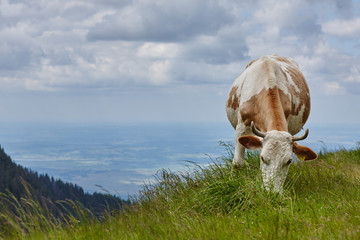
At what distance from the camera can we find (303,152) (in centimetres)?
748

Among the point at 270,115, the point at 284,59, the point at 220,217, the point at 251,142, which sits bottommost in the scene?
Answer: the point at 220,217

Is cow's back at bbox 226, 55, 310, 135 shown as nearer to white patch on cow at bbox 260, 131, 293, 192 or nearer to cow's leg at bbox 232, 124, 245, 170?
cow's leg at bbox 232, 124, 245, 170

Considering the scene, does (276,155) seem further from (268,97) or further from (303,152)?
(268,97)

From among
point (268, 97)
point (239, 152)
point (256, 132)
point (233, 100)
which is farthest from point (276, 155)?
point (233, 100)

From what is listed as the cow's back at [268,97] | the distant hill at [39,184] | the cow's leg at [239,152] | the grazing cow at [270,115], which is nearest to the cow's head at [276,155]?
the grazing cow at [270,115]

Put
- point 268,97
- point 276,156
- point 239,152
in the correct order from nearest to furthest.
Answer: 1. point 276,156
2. point 268,97
3. point 239,152

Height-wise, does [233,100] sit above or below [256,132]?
above

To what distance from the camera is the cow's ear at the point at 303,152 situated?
7.39m

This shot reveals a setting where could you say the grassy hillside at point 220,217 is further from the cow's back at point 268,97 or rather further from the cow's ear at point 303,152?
the cow's back at point 268,97

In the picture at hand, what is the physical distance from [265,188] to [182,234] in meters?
2.34

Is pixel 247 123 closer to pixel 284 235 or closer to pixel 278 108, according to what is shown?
pixel 278 108

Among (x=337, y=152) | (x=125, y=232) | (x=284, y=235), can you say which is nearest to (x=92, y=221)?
(x=125, y=232)

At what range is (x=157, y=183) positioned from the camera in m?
8.95

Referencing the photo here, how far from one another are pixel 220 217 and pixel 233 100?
14.3 ft
